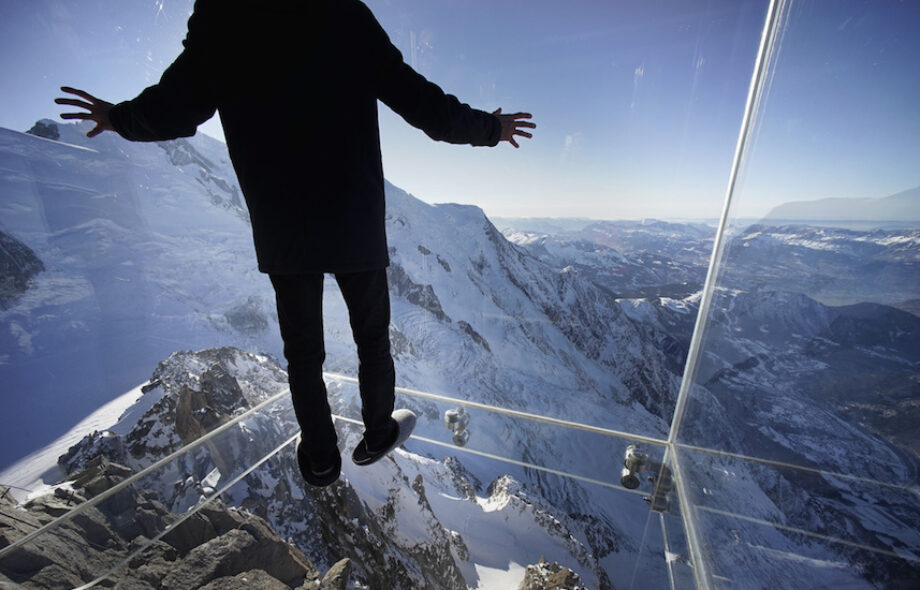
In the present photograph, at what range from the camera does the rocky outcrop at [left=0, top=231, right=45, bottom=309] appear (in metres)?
10.9

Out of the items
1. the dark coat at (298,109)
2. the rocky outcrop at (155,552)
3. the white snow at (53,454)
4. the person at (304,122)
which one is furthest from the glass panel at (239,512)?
the white snow at (53,454)

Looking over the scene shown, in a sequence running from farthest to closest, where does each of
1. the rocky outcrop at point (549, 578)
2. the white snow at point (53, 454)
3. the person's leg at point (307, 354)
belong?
1. the white snow at point (53, 454)
2. the rocky outcrop at point (549, 578)
3. the person's leg at point (307, 354)

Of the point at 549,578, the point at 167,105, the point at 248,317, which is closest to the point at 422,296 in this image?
the point at 248,317

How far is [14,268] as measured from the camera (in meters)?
11.3

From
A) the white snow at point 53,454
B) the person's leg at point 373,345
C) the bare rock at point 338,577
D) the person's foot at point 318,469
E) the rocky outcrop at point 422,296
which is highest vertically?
the person's leg at point 373,345

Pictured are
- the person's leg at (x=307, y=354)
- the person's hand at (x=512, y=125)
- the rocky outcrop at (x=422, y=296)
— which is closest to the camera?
the person's leg at (x=307, y=354)

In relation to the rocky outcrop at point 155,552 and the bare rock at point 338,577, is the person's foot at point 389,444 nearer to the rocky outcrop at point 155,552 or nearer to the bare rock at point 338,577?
the rocky outcrop at point 155,552

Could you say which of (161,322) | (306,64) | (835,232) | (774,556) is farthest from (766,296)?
(161,322)

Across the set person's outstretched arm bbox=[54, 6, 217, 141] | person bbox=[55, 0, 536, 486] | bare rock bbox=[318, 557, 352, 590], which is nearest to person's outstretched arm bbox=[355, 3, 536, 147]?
person bbox=[55, 0, 536, 486]

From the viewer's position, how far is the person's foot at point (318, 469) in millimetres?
837

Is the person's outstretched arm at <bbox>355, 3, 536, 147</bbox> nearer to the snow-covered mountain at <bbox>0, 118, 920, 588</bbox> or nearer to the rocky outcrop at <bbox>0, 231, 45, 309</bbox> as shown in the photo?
the snow-covered mountain at <bbox>0, 118, 920, 588</bbox>

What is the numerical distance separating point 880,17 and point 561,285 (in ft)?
93.7

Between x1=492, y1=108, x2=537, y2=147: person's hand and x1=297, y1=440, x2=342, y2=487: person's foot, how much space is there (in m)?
0.92

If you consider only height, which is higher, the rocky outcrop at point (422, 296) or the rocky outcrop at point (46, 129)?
the rocky outcrop at point (46, 129)
